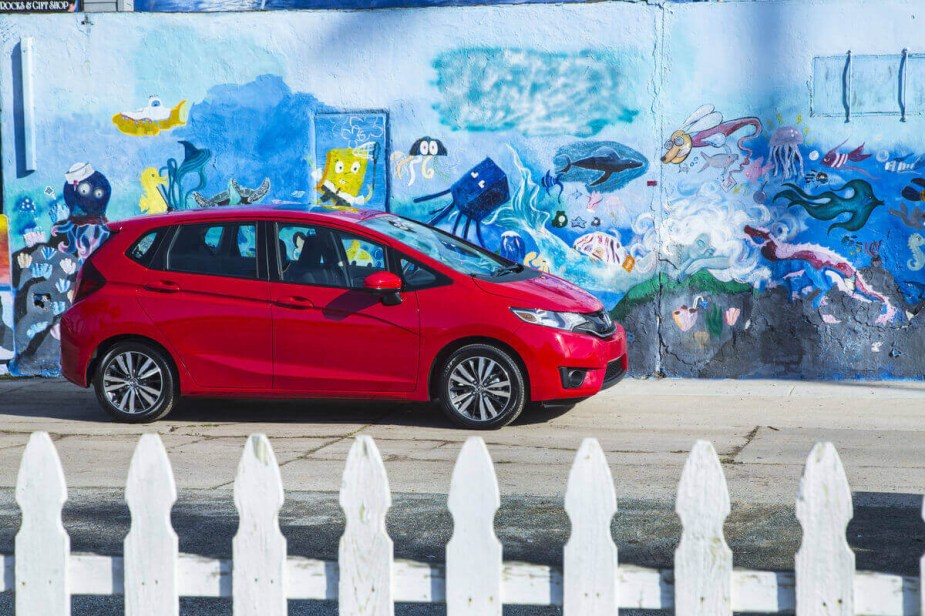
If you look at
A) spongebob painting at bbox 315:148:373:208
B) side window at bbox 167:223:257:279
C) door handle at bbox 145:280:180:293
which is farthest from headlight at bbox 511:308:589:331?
spongebob painting at bbox 315:148:373:208

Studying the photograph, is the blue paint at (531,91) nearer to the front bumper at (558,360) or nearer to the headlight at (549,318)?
the headlight at (549,318)

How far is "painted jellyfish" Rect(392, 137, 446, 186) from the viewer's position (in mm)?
12273

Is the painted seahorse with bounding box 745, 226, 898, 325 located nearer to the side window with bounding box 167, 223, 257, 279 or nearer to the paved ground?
the paved ground

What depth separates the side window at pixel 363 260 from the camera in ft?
31.0

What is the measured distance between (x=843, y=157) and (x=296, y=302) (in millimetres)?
5538

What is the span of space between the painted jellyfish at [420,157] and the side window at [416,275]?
3059 millimetres

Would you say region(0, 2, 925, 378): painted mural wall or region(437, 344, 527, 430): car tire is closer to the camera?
region(437, 344, 527, 430): car tire

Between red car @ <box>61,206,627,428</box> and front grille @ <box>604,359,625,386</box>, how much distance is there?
0.02 m

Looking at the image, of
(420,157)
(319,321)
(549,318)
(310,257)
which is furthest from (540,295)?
(420,157)

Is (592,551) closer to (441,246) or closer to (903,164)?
(441,246)

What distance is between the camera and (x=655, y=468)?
25.5ft

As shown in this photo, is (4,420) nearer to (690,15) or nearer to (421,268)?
(421,268)

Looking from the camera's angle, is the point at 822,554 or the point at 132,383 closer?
the point at 822,554

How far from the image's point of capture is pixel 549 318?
30.2 feet
